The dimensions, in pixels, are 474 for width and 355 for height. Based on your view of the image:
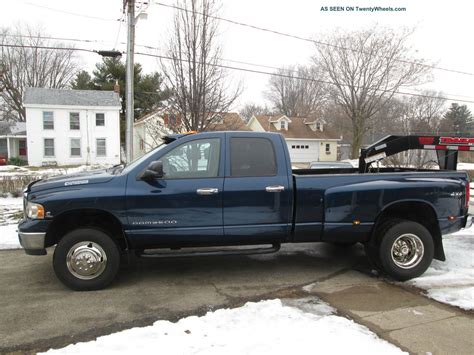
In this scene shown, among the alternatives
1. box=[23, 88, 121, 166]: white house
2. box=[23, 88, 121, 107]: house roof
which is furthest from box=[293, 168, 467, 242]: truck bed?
box=[23, 88, 121, 107]: house roof

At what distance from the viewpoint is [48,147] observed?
32.2m

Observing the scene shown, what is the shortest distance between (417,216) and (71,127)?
1253 inches

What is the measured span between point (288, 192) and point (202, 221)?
3.66 ft

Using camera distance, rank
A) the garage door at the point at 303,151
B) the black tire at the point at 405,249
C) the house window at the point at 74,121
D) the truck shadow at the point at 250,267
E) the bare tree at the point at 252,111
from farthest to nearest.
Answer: the bare tree at the point at 252,111 → the garage door at the point at 303,151 → the house window at the point at 74,121 → the truck shadow at the point at 250,267 → the black tire at the point at 405,249

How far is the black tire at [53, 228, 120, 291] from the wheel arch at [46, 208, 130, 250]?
0.16 metres

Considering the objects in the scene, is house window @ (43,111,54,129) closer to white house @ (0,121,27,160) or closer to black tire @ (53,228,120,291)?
white house @ (0,121,27,160)

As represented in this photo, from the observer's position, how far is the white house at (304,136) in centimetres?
4469

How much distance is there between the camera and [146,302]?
4.50 metres

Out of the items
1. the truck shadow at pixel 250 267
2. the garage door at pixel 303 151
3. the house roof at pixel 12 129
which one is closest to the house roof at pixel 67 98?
the house roof at pixel 12 129

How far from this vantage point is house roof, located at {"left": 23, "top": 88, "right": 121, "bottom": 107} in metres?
32.0

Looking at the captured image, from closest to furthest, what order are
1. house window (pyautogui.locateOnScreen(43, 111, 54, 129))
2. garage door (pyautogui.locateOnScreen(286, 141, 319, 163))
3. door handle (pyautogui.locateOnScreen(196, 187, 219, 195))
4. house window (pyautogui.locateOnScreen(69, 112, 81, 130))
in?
door handle (pyautogui.locateOnScreen(196, 187, 219, 195))
house window (pyautogui.locateOnScreen(43, 111, 54, 129))
house window (pyautogui.locateOnScreen(69, 112, 81, 130))
garage door (pyautogui.locateOnScreen(286, 141, 319, 163))

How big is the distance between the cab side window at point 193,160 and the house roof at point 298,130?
3970 cm

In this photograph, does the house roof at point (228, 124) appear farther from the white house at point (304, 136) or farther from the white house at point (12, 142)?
the white house at point (12, 142)

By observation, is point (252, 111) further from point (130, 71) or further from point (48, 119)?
point (130, 71)
